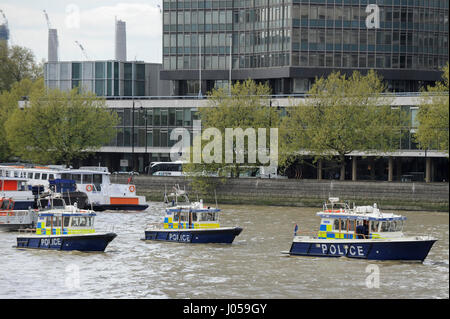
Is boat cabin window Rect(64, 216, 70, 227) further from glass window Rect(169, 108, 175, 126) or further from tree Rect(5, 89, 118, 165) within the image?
glass window Rect(169, 108, 175, 126)

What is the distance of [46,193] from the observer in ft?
263

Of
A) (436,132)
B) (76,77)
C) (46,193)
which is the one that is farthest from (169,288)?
(76,77)

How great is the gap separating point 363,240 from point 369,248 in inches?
22.1

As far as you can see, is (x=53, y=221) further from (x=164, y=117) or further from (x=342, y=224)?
(x=164, y=117)

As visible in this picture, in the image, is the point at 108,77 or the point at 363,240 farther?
the point at 108,77

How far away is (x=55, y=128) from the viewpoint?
11681 centimetres

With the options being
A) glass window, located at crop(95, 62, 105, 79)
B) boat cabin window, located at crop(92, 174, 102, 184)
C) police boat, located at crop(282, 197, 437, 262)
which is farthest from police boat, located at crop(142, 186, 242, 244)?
glass window, located at crop(95, 62, 105, 79)

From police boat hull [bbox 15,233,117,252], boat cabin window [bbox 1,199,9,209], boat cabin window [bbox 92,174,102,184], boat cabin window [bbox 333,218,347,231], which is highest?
boat cabin window [bbox 92,174,102,184]

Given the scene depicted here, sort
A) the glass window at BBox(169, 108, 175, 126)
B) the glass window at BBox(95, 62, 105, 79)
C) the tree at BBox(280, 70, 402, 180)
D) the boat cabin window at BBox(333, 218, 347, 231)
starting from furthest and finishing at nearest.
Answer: the glass window at BBox(95, 62, 105, 79)
the glass window at BBox(169, 108, 175, 126)
the tree at BBox(280, 70, 402, 180)
the boat cabin window at BBox(333, 218, 347, 231)

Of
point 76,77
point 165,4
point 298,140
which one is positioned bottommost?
point 298,140

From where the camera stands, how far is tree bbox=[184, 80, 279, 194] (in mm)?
103000

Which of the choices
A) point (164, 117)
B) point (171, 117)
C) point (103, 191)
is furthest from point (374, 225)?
point (164, 117)
